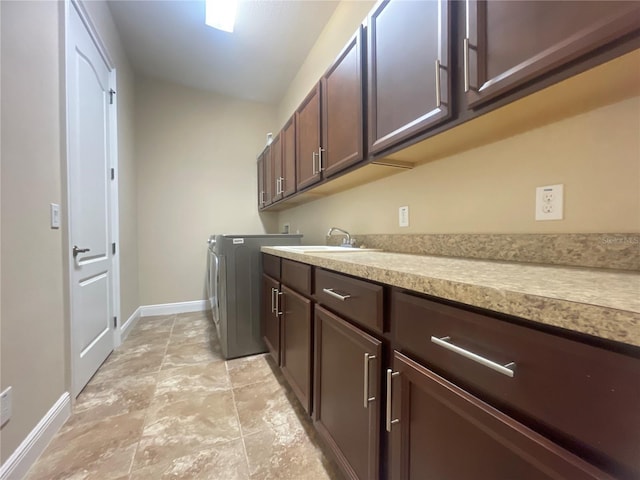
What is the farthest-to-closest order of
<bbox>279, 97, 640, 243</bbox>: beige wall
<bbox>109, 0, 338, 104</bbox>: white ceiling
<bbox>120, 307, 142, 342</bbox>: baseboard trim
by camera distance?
<bbox>120, 307, 142, 342</bbox>: baseboard trim → <bbox>109, 0, 338, 104</bbox>: white ceiling → <bbox>279, 97, 640, 243</bbox>: beige wall

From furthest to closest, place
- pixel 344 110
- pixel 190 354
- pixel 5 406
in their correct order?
pixel 190 354, pixel 344 110, pixel 5 406

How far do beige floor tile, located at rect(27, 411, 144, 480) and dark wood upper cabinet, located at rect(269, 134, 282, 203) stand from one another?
6.45 feet

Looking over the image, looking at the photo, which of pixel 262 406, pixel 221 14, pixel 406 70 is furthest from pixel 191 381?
pixel 221 14

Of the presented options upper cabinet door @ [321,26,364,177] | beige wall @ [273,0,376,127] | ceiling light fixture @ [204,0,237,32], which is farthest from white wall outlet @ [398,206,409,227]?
ceiling light fixture @ [204,0,237,32]

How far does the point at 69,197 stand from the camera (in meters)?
1.47

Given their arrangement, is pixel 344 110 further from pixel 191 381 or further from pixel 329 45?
pixel 191 381

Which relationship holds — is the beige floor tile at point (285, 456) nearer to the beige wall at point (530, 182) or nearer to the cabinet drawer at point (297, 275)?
the cabinet drawer at point (297, 275)

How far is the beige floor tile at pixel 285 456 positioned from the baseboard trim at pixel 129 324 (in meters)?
1.93

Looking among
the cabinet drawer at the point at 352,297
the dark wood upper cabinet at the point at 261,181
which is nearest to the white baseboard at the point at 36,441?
the cabinet drawer at the point at 352,297

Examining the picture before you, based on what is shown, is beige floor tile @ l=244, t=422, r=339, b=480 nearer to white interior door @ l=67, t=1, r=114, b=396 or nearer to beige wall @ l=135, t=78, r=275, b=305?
white interior door @ l=67, t=1, r=114, b=396

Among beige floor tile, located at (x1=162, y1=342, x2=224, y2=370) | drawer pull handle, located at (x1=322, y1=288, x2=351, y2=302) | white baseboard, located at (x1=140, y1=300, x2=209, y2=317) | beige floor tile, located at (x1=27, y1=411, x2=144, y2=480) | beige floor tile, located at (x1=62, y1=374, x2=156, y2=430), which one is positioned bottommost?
beige floor tile, located at (x1=162, y1=342, x2=224, y2=370)

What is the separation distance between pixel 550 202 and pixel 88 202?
8.54ft

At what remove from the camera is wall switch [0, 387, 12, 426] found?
953 millimetres

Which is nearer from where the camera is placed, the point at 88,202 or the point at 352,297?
the point at 352,297
